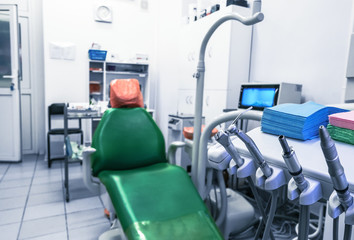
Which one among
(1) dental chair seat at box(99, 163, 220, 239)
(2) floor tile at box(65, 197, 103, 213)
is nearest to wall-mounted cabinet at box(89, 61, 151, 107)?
(2) floor tile at box(65, 197, 103, 213)

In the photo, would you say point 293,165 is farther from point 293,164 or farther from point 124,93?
point 124,93

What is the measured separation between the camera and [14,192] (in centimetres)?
263

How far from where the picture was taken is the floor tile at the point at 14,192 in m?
2.56

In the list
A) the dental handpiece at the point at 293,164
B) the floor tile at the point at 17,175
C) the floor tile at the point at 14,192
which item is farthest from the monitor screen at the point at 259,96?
the floor tile at the point at 17,175

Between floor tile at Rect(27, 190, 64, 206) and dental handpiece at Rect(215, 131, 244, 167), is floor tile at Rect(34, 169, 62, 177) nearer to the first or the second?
floor tile at Rect(27, 190, 64, 206)

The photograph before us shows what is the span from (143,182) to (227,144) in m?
1.06

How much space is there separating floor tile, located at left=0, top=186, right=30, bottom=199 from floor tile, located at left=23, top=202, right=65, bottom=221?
1.21ft

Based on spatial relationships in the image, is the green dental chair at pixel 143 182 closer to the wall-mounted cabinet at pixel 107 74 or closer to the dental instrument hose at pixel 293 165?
the dental instrument hose at pixel 293 165

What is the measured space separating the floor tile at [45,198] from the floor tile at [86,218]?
0.38 metres

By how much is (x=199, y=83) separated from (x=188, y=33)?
2.17 m

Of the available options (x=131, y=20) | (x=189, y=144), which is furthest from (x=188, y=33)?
(x=189, y=144)

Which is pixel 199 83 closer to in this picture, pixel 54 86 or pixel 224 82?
pixel 224 82

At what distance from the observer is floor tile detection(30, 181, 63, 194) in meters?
→ 2.69

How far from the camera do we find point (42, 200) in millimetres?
2480
